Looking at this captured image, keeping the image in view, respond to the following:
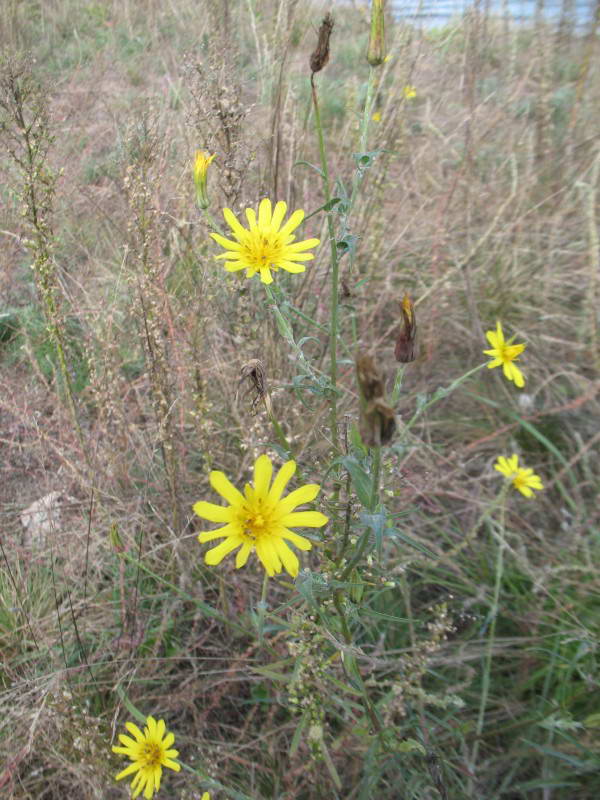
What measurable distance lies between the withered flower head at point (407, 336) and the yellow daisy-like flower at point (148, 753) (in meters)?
0.88

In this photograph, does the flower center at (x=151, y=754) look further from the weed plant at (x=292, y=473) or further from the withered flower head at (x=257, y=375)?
the withered flower head at (x=257, y=375)

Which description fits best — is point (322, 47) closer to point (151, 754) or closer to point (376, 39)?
point (376, 39)

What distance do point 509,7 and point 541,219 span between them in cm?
107

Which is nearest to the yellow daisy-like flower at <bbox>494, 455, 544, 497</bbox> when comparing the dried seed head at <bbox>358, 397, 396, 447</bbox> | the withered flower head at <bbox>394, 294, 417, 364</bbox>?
the withered flower head at <bbox>394, 294, 417, 364</bbox>

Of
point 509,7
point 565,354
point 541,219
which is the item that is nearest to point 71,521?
point 565,354

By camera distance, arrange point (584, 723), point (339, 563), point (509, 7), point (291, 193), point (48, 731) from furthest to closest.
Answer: point (509, 7) → point (291, 193) → point (48, 731) → point (584, 723) → point (339, 563)

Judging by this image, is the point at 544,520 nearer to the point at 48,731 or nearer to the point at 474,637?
the point at 474,637

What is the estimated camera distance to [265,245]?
115 cm

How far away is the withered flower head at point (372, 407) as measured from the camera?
2.22 feet

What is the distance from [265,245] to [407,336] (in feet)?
1.37

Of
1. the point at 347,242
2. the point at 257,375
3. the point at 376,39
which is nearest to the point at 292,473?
the point at 257,375

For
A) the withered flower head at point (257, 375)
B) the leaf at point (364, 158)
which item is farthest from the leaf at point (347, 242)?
the withered flower head at point (257, 375)

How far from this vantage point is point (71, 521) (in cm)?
166

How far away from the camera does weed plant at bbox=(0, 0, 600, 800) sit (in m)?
1.06
